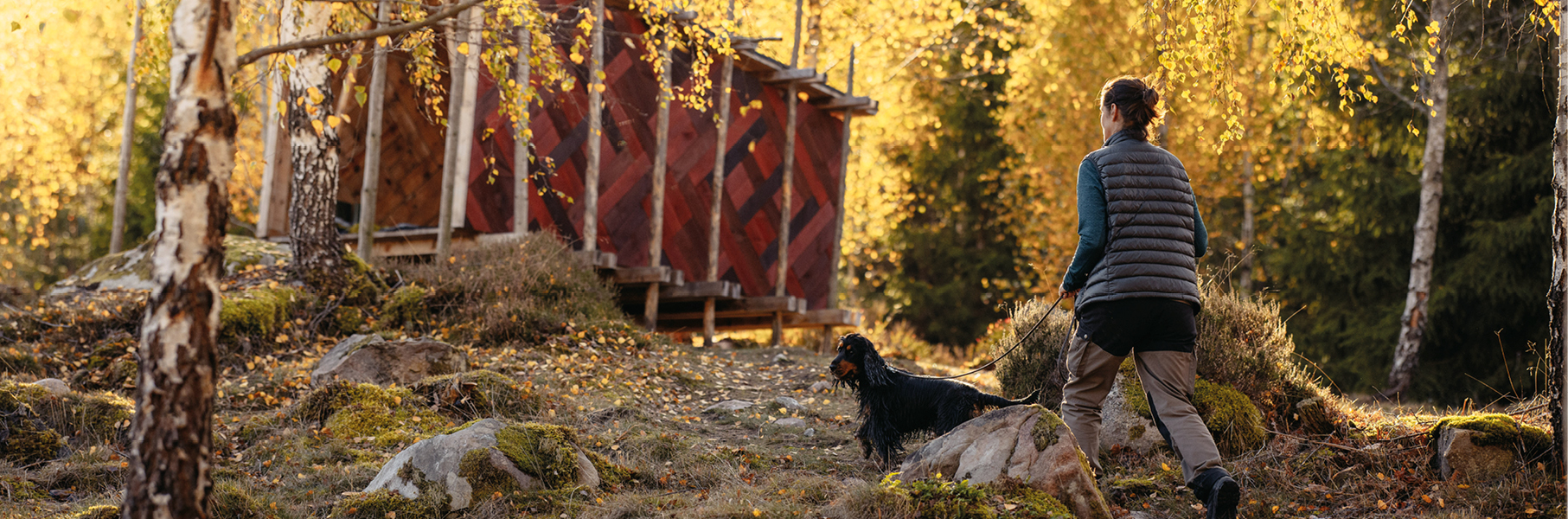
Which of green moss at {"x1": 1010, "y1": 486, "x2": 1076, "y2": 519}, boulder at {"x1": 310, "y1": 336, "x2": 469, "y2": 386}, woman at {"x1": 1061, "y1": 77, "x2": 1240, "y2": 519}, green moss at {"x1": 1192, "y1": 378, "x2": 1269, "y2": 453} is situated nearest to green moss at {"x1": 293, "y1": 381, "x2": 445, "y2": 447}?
boulder at {"x1": 310, "y1": 336, "x2": 469, "y2": 386}

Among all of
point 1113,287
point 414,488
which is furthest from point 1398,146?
point 414,488

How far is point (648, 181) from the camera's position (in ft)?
32.1

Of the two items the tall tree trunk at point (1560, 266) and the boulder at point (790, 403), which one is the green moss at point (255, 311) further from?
the tall tree trunk at point (1560, 266)

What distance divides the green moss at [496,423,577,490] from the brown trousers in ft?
6.56

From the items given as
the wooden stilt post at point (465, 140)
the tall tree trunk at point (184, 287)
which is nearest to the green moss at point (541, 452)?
the tall tree trunk at point (184, 287)

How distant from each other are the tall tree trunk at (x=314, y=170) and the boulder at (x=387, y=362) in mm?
1927

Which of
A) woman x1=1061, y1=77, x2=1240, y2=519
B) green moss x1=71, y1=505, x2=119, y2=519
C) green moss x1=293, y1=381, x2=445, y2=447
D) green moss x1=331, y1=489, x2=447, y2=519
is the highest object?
woman x1=1061, y1=77, x2=1240, y2=519

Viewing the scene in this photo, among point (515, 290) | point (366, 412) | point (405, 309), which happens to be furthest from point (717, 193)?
point (366, 412)

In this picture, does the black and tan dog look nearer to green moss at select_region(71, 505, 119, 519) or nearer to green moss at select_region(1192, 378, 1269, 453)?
green moss at select_region(1192, 378, 1269, 453)

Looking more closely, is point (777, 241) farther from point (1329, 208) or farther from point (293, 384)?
point (1329, 208)

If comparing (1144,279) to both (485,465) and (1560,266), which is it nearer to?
(1560,266)

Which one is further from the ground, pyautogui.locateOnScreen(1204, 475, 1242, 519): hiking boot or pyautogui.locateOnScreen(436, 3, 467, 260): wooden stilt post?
pyautogui.locateOnScreen(436, 3, 467, 260): wooden stilt post

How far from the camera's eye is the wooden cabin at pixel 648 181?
9.02 metres

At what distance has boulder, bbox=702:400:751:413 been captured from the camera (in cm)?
616
